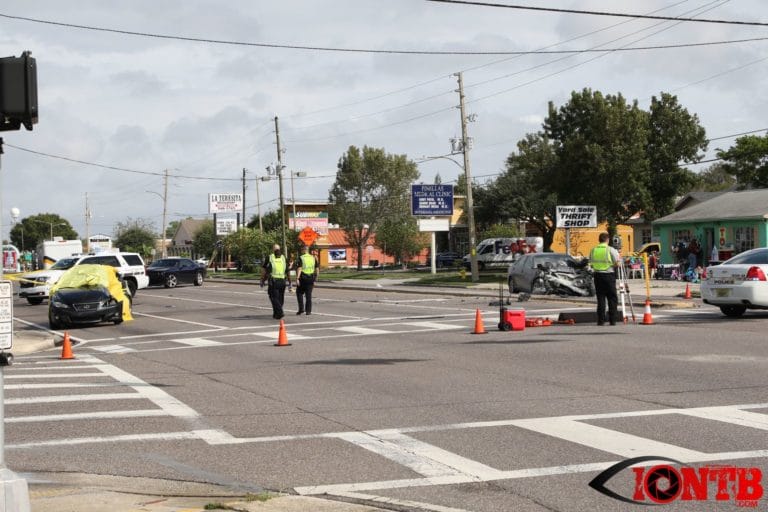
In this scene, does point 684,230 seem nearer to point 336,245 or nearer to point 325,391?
point 325,391

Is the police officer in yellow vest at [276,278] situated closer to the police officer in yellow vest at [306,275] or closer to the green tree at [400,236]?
the police officer in yellow vest at [306,275]

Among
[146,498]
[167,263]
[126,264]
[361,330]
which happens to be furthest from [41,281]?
[146,498]

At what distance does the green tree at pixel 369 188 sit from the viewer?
8462cm

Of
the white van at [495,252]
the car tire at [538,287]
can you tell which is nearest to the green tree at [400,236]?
the white van at [495,252]

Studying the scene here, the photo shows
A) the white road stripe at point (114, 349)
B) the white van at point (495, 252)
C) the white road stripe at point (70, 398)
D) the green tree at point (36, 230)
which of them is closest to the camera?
the white road stripe at point (70, 398)

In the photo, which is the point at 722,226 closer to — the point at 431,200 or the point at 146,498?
the point at 431,200

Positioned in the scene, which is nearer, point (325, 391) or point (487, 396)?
point (487, 396)

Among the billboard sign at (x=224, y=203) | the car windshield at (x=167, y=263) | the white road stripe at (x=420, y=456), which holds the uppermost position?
the billboard sign at (x=224, y=203)

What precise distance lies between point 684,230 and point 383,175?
1574 inches

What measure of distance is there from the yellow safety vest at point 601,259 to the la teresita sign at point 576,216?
22955mm

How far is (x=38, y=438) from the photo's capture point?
9375 mm

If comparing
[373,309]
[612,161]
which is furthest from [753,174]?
[373,309]

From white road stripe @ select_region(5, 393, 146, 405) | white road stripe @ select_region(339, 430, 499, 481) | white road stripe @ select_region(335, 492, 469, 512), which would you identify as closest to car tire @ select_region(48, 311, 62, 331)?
white road stripe @ select_region(5, 393, 146, 405)

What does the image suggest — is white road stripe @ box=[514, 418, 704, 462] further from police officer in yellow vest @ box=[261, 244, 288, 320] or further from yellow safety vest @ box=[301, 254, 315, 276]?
yellow safety vest @ box=[301, 254, 315, 276]
